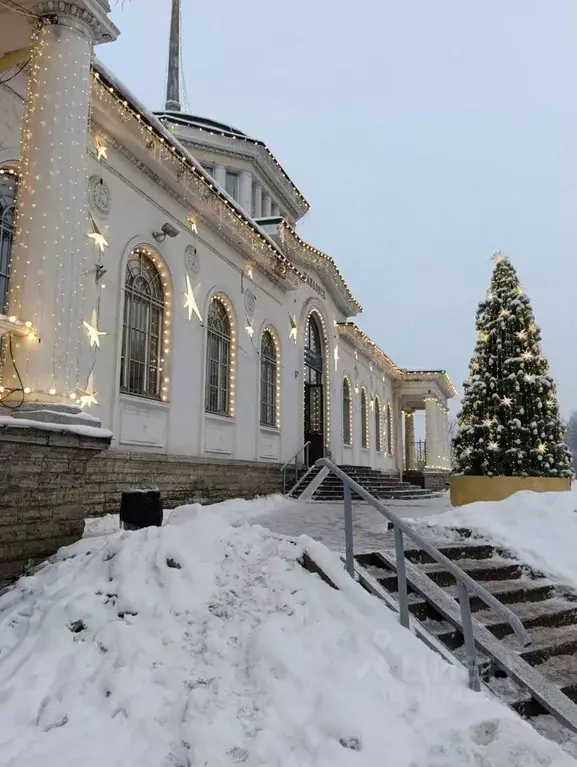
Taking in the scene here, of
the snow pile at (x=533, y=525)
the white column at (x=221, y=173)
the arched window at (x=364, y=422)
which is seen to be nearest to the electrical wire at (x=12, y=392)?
the snow pile at (x=533, y=525)

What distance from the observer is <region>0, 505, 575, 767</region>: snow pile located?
10.5ft

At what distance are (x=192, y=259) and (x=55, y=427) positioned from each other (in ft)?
23.0

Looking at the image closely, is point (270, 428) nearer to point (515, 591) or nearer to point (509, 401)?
point (509, 401)

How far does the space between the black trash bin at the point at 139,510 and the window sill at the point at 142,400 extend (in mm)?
3402

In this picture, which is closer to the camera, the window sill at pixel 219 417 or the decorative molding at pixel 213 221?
the decorative molding at pixel 213 221

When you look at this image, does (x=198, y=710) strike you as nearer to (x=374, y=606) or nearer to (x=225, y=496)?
(x=374, y=606)

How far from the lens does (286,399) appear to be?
16312 mm

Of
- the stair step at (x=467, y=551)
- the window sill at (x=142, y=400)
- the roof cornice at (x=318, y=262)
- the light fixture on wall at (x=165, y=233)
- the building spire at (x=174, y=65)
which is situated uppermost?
the building spire at (x=174, y=65)

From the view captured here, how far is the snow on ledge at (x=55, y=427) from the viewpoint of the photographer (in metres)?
4.89

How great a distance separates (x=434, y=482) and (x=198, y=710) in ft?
90.7

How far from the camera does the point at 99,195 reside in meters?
9.16

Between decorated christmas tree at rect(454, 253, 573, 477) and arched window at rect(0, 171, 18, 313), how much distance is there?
864 cm

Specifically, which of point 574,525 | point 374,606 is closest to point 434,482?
point 574,525

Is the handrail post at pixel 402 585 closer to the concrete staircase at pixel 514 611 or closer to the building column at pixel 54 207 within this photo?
the concrete staircase at pixel 514 611
